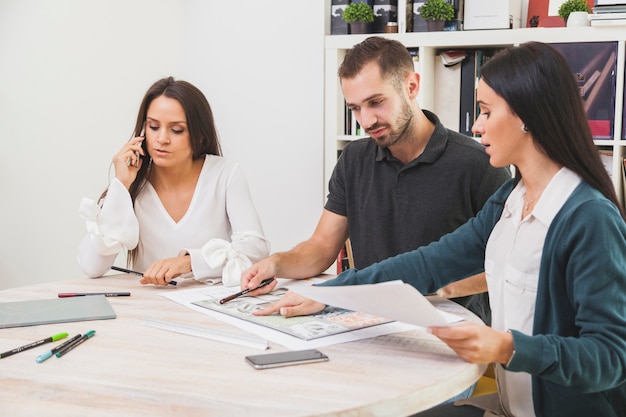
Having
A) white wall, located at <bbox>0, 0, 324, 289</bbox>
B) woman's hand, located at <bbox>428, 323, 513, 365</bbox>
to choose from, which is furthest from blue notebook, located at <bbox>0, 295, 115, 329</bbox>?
white wall, located at <bbox>0, 0, 324, 289</bbox>

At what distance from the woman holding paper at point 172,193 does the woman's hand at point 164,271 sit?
9.1 inches

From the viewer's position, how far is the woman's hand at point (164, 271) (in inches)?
73.1

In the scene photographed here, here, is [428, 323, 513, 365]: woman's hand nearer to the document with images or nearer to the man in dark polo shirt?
the document with images

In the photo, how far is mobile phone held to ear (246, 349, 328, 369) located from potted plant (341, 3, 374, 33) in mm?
2180

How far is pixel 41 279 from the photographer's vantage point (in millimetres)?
3209

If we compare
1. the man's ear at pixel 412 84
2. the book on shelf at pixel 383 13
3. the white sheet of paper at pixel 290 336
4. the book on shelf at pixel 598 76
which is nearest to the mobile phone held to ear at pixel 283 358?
the white sheet of paper at pixel 290 336

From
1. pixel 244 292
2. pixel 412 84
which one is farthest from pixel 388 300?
pixel 412 84

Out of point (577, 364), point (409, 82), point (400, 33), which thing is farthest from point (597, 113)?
point (577, 364)

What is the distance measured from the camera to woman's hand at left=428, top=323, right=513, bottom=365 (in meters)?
1.24

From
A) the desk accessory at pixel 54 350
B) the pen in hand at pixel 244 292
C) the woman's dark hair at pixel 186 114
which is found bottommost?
the pen in hand at pixel 244 292

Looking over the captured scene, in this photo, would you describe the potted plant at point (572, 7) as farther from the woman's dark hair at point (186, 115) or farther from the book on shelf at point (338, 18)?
the woman's dark hair at point (186, 115)

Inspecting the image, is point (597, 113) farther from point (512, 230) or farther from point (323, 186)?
point (512, 230)

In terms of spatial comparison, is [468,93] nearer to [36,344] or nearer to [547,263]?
[547,263]

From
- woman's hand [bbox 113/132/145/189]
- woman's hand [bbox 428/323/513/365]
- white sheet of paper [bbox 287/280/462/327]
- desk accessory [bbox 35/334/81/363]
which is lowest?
desk accessory [bbox 35/334/81/363]
